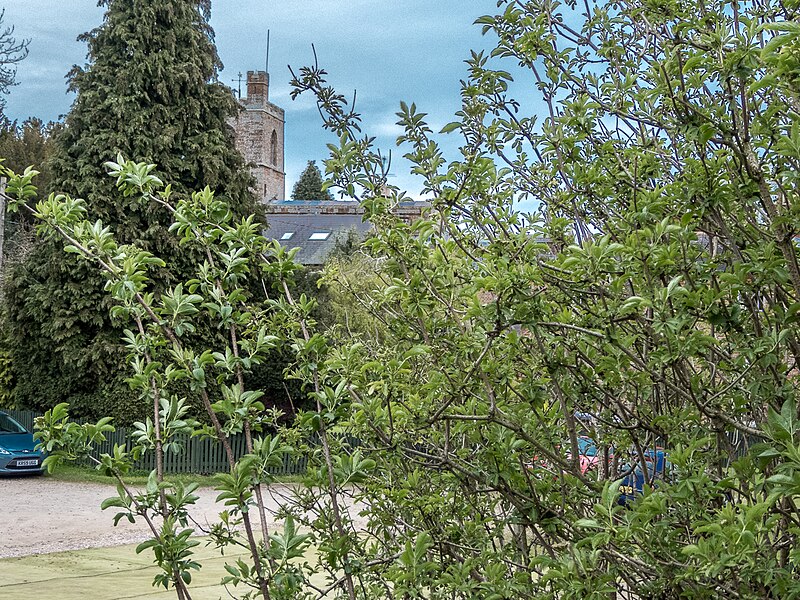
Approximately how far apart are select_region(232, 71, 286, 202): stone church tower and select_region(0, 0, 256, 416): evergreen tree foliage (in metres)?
51.4

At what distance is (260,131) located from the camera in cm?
7750

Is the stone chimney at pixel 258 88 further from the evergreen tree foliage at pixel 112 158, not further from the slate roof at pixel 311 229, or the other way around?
the evergreen tree foliage at pixel 112 158

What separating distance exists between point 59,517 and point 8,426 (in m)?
5.87

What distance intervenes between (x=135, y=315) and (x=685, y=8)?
2035 mm

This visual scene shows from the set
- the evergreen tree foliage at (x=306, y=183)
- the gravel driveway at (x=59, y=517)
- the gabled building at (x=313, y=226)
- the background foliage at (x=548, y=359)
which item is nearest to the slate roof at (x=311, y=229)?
the gabled building at (x=313, y=226)

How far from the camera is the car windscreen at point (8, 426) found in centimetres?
2055

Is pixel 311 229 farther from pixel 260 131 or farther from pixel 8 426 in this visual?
pixel 8 426

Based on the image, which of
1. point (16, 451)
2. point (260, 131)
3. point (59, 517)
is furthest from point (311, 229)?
point (59, 517)

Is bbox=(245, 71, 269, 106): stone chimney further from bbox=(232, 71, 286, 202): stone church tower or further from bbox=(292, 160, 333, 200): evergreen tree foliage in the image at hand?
bbox=(292, 160, 333, 200): evergreen tree foliage

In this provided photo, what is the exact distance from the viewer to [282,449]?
2.78 metres

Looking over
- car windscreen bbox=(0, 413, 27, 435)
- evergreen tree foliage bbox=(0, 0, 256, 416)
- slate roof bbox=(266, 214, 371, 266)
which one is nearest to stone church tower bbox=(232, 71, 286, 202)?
slate roof bbox=(266, 214, 371, 266)

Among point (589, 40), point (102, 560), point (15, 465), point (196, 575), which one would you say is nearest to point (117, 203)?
point (15, 465)

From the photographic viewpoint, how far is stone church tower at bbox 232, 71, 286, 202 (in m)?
77.5

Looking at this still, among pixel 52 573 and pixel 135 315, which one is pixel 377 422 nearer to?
pixel 135 315
